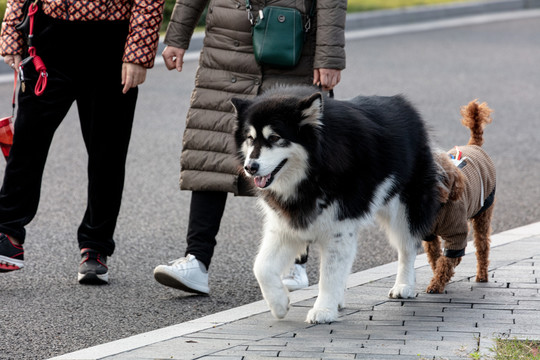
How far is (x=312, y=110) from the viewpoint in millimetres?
4145

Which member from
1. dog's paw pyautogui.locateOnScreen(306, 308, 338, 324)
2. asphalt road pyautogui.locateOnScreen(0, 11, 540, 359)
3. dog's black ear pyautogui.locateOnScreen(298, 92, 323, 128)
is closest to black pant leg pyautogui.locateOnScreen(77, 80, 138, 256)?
asphalt road pyautogui.locateOnScreen(0, 11, 540, 359)

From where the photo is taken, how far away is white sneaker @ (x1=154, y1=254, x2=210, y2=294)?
4879 mm

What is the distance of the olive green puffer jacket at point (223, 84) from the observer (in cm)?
493

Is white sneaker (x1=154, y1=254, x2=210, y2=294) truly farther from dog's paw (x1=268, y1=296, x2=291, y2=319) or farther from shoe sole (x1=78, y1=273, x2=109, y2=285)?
dog's paw (x1=268, y1=296, x2=291, y2=319)

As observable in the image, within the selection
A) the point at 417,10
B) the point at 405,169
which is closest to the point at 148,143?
the point at 405,169

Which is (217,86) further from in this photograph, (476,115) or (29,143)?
(476,115)

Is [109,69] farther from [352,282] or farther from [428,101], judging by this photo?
[428,101]

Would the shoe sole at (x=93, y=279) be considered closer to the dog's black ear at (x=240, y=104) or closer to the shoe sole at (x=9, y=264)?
the shoe sole at (x=9, y=264)

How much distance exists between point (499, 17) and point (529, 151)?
1058cm

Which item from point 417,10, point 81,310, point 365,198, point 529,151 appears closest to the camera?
point 365,198

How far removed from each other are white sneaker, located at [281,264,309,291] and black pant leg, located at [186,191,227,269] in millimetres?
444

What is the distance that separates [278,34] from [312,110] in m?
0.80

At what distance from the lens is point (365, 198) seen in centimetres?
441

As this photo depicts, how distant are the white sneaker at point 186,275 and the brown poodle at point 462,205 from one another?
1.16 m
